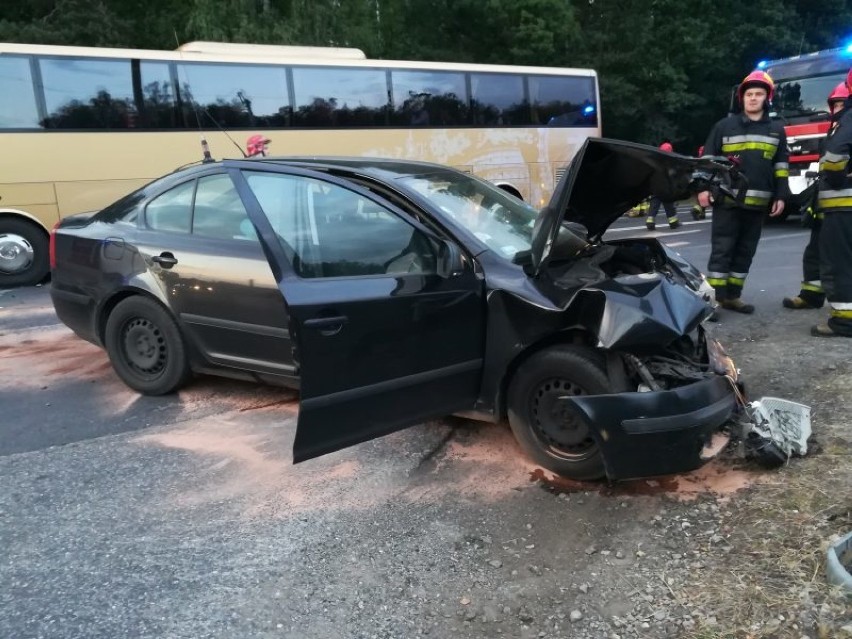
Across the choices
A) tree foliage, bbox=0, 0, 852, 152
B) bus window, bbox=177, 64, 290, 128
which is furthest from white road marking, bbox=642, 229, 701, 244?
tree foliage, bbox=0, 0, 852, 152

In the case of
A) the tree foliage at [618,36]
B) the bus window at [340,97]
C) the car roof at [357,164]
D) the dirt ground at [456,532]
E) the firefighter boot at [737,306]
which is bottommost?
the dirt ground at [456,532]

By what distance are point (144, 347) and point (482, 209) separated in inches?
101

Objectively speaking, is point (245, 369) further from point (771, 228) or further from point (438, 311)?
point (771, 228)

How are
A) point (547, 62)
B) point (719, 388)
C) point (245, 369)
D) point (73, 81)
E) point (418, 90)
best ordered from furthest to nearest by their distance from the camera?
point (547, 62) < point (418, 90) < point (73, 81) < point (245, 369) < point (719, 388)

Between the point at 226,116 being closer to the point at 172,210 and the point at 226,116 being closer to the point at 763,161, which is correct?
the point at 172,210

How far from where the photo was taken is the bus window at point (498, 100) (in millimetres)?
12422

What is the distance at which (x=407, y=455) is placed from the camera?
3.59 metres

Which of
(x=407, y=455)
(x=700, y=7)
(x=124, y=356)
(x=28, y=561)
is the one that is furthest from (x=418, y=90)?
(x=700, y=7)

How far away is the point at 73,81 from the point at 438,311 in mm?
8654

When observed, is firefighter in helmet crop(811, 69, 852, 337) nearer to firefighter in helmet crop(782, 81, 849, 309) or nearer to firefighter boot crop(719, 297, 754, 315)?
firefighter in helmet crop(782, 81, 849, 309)

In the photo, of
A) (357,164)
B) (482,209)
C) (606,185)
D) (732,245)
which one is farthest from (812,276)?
(357,164)

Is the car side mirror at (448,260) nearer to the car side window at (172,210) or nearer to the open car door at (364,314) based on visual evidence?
the open car door at (364,314)

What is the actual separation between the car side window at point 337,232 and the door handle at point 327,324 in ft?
0.90

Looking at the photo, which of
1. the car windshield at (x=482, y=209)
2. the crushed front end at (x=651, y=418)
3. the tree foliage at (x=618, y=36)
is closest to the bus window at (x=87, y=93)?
the car windshield at (x=482, y=209)
